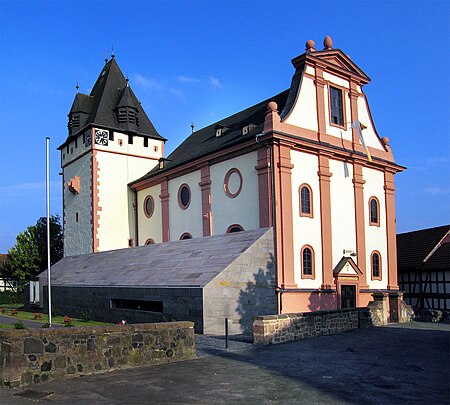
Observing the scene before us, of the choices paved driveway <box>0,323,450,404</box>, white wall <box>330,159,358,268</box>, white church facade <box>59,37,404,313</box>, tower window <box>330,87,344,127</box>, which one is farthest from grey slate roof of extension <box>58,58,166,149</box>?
paved driveway <box>0,323,450,404</box>

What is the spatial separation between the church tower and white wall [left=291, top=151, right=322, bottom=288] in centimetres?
1590

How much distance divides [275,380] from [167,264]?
48.9 ft

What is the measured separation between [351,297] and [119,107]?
22.6 m

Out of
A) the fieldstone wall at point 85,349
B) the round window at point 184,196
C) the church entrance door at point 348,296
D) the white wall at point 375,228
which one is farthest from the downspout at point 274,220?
the fieldstone wall at point 85,349

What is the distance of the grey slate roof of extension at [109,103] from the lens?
4018cm

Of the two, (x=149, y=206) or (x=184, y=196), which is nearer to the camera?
(x=184, y=196)

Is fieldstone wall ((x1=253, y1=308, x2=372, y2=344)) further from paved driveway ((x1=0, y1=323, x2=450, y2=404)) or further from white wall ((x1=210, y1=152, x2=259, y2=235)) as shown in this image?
white wall ((x1=210, y1=152, x2=259, y2=235))

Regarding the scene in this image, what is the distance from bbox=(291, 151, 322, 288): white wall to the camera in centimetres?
2655

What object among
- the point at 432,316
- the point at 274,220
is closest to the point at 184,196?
the point at 274,220

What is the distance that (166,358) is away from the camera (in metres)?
13.2

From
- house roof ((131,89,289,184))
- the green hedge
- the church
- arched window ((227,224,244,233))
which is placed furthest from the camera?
the green hedge

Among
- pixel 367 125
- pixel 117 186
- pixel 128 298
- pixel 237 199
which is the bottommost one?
pixel 128 298

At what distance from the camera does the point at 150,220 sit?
123 ft

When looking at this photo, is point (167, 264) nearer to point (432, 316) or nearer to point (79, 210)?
point (432, 316)
